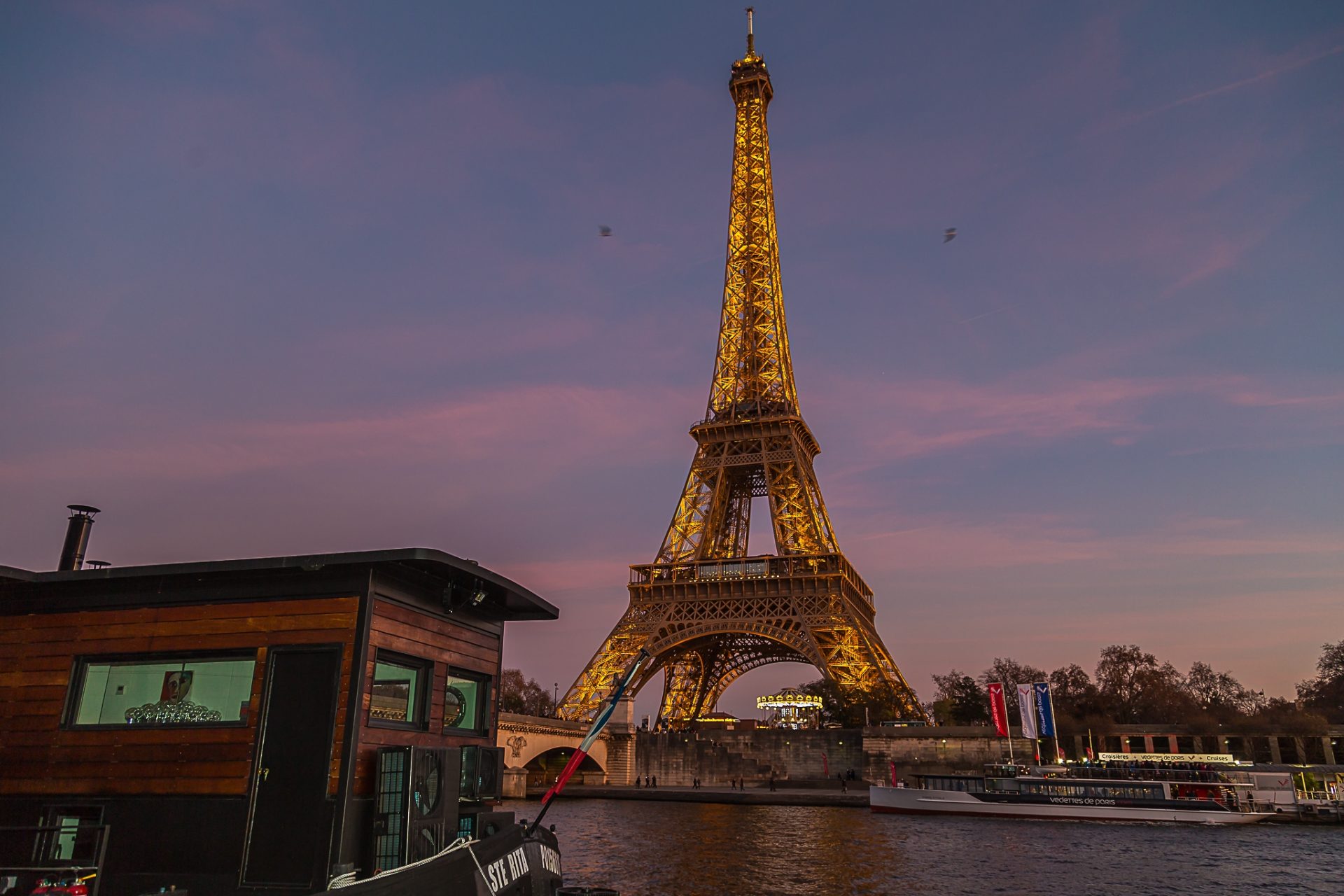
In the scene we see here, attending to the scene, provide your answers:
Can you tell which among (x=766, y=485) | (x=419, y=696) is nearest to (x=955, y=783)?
(x=766, y=485)

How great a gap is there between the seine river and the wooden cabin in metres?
10.1

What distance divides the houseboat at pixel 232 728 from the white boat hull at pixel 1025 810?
114 ft

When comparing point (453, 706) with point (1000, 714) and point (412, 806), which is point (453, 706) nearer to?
point (412, 806)

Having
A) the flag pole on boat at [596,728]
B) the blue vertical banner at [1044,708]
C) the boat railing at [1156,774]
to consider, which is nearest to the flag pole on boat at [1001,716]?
the blue vertical banner at [1044,708]

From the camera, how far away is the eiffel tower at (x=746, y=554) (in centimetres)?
5450

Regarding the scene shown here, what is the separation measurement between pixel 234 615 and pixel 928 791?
3946 centimetres

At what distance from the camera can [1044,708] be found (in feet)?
168

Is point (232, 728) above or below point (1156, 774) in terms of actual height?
above

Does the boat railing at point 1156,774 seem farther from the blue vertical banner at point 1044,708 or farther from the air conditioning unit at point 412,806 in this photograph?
the air conditioning unit at point 412,806

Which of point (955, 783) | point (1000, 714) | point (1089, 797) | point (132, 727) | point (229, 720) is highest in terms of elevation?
point (1000, 714)

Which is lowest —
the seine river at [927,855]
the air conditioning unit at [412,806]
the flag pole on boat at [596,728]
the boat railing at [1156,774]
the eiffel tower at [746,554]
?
the seine river at [927,855]

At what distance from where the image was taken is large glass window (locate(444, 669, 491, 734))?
547 inches

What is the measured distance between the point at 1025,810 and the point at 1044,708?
35.3 feet

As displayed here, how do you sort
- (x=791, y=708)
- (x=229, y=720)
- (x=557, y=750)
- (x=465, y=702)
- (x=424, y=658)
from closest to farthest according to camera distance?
(x=229, y=720) → (x=424, y=658) → (x=465, y=702) → (x=557, y=750) → (x=791, y=708)
